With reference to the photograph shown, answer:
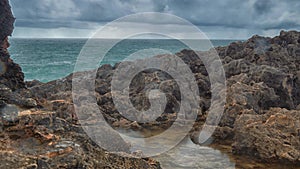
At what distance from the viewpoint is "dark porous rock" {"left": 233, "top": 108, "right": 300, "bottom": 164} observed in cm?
1545

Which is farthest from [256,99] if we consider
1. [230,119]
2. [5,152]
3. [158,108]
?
[5,152]

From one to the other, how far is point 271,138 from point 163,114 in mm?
8482

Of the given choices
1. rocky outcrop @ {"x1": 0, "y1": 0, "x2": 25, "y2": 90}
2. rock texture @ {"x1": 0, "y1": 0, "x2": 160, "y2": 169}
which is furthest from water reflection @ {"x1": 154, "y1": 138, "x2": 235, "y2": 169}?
rocky outcrop @ {"x1": 0, "y1": 0, "x2": 25, "y2": 90}

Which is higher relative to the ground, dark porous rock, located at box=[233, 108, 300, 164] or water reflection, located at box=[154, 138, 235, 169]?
dark porous rock, located at box=[233, 108, 300, 164]

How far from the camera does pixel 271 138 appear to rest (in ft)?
52.7

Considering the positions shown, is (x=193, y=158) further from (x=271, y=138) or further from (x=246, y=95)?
(x=246, y=95)

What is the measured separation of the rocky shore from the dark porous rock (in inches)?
1.7

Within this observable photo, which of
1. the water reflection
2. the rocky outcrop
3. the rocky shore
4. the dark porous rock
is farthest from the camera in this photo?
A: the dark porous rock

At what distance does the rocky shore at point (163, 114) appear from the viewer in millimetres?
5680

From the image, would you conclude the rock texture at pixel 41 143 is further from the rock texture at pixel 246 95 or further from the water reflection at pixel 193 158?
the water reflection at pixel 193 158

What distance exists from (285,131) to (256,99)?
556cm

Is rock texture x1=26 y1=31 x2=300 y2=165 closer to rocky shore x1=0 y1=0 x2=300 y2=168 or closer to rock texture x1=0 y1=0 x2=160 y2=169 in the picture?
rocky shore x1=0 y1=0 x2=300 y2=168

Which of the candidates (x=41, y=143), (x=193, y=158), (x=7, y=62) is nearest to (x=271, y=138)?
(x=193, y=158)

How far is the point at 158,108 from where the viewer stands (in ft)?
76.3
